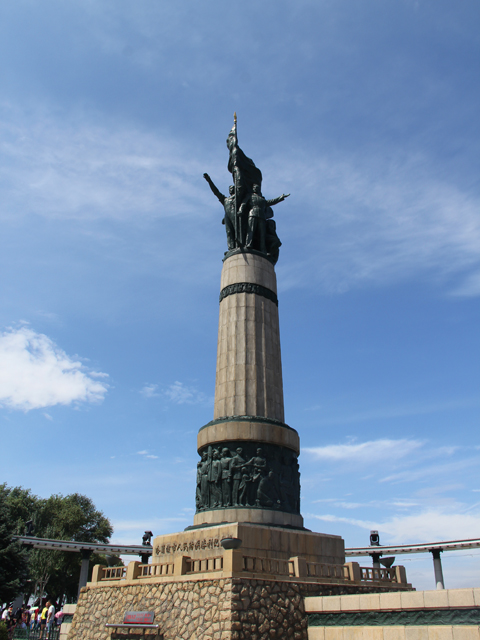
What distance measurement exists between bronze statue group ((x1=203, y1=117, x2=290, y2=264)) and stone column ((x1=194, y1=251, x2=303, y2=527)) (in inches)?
33.7

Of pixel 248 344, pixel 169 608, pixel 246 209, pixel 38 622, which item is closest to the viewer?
pixel 169 608

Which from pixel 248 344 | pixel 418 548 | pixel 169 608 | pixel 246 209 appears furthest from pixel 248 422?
pixel 418 548

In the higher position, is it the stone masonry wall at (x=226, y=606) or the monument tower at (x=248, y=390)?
the monument tower at (x=248, y=390)

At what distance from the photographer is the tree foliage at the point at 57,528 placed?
Answer: 41.5 m

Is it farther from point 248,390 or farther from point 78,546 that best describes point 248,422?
point 78,546

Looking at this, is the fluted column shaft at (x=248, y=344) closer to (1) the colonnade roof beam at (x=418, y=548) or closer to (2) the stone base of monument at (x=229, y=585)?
(2) the stone base of monument at (x=229, y=585)

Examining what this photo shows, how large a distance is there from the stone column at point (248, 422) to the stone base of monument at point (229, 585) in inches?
A: 39.9

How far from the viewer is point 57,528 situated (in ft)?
148

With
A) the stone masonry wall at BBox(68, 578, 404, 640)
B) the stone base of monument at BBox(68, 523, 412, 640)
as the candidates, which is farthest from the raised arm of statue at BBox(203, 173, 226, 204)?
the stone masonry wall at BBox(68, 578, 404, 640)

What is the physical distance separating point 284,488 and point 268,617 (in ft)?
17.2

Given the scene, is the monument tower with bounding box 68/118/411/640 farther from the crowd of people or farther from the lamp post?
the lamp post

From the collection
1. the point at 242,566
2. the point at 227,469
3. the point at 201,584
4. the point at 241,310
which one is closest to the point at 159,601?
the point at 201,584

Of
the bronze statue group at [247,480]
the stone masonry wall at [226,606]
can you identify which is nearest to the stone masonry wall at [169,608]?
the stone masonry wall at [226,606]

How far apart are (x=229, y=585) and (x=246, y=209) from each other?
15495 millimetres
